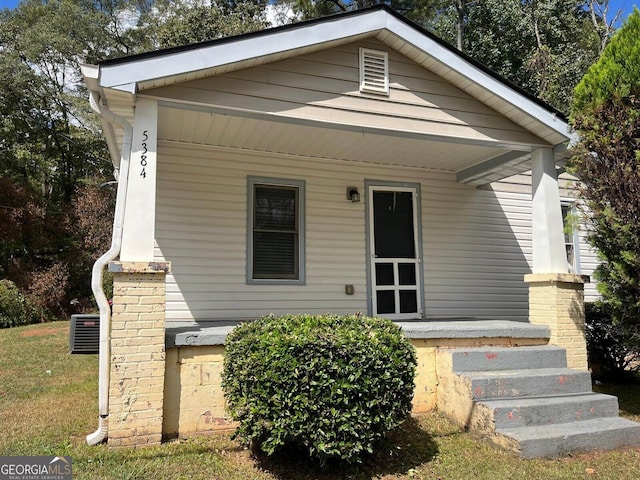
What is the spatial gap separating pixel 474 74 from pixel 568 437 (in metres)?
3.97

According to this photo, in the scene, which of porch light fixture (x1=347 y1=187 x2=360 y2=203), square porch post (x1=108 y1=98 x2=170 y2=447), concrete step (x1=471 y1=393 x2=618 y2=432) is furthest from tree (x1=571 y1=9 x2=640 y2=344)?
square porch post (x1=108 y1=98 x2=170 y2=447)

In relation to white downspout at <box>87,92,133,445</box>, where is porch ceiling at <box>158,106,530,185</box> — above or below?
above

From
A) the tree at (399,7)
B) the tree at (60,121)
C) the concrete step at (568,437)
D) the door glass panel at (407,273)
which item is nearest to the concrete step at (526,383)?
the concrete step at (568,437)

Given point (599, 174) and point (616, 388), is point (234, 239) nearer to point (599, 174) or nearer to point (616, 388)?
point (599, 174)

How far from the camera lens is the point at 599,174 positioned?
16.7 feet

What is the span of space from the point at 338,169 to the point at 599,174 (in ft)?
11.2

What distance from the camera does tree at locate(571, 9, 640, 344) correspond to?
192 inches

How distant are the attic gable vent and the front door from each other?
207cm

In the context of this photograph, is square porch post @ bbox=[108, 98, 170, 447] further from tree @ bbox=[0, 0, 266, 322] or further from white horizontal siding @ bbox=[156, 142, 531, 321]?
tree @ bbox=[0, 0, 266, 322]

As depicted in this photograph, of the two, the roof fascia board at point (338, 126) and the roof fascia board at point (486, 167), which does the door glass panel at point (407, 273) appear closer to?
the roof fascia board at point (486, 167)

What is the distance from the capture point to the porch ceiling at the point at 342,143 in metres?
5.59

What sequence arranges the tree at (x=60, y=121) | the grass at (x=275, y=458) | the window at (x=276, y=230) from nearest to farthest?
the grass at (x=275, y=458) < the window at (x=276, y=230) < the tree at (x=60, y=121)

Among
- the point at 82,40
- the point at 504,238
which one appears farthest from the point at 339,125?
the point at 82,40

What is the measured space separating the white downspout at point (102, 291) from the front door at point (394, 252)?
149 inches
